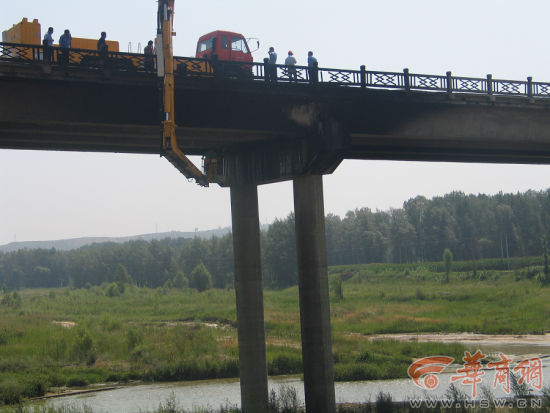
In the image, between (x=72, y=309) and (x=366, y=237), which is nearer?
(x=72, y=309)

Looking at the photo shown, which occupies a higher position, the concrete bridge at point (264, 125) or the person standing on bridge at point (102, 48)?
the person standing on bridge at point (102, 48)

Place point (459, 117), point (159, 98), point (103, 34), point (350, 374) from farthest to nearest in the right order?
point (350, 374) < point (459, 117) < point (103, 34) < point (159, 98)

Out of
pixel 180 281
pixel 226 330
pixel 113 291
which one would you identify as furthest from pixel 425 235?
pixel 226 330

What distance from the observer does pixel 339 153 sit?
79.1ft

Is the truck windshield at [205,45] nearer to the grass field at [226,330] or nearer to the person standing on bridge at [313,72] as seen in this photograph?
the person standing on bridge at [313,72]

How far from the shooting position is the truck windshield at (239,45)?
94.6ft

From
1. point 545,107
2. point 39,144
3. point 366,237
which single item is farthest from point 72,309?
point 366,237

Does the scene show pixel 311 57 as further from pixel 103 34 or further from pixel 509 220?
pixel 509 220

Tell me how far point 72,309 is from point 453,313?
1997 inches

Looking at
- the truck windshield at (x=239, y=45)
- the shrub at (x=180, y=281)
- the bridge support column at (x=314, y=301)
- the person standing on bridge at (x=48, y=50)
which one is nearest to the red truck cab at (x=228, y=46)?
the truck windshield at (x=239, y=45)

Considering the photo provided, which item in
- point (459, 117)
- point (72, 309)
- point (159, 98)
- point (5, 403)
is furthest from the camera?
point (72, 309)
